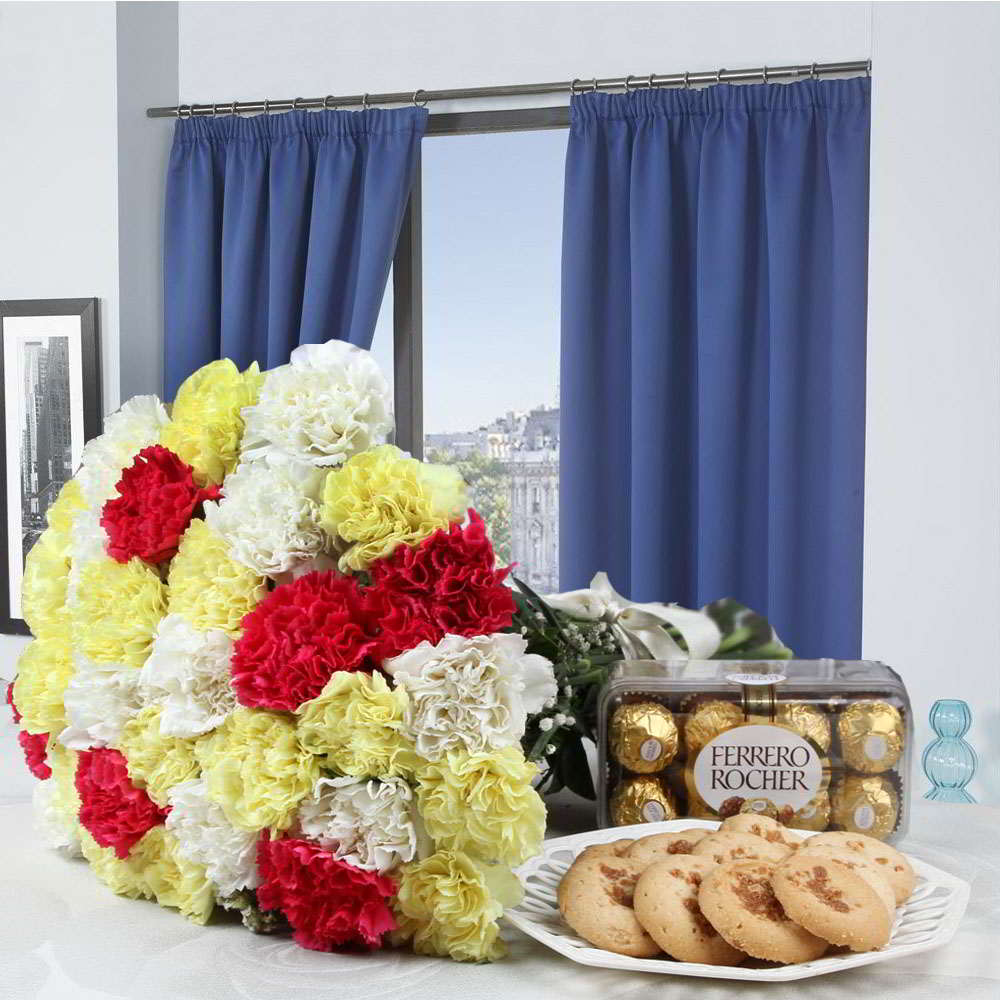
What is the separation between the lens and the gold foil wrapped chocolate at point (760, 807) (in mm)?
842

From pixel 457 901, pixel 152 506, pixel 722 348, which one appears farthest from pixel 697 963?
pixel 722 348

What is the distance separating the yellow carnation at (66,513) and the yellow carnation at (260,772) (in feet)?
0.97

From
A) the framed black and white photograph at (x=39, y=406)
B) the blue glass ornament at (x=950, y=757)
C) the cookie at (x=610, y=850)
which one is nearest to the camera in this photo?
the cookie at (x=610, y=850)

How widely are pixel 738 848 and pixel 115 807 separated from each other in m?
0.43

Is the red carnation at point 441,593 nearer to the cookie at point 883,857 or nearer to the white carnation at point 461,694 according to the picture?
the white carnation at point 461,694

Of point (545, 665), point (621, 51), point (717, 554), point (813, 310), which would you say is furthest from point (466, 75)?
point (545, 665)

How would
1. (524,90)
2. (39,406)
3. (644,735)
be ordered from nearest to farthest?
(644,735)
(524,90)
(39,406)

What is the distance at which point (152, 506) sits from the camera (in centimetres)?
83

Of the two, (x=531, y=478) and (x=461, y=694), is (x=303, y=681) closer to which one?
(x=461, y=694)

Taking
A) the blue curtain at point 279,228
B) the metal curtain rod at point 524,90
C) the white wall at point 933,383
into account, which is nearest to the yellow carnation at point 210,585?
the white wall at point 933,383

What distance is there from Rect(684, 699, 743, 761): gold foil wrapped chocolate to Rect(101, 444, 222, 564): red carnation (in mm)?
384

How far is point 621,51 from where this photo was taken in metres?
2.99

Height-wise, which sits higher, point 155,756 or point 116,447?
point 116,447

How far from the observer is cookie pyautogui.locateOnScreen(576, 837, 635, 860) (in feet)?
2.44
